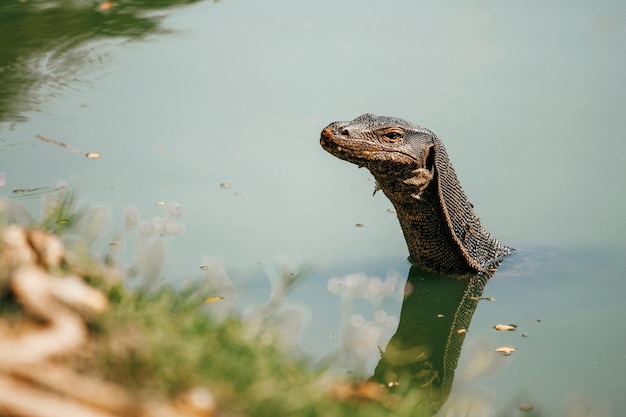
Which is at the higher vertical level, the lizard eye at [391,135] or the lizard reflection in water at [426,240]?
the lizard eye at [391,135]

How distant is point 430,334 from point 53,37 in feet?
19.7

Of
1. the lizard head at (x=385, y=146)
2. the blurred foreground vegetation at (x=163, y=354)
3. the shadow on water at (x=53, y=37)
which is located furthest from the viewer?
the shadow on water at (x=53, y=37)

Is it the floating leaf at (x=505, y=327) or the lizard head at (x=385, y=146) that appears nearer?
the floating leaf at (x=505, y=327)

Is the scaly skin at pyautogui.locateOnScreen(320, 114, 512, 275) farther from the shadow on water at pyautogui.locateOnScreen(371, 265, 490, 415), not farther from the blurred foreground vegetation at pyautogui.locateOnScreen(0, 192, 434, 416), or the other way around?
the blurred foreground vegetation at pyautogui.locateOnScreen(0, 192, 434, 416)

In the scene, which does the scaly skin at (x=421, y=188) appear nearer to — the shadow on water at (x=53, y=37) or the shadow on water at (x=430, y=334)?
the shadow on water at (x=430, y=334)

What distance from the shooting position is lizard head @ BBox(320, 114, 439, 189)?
6.34 meters

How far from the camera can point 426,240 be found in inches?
275

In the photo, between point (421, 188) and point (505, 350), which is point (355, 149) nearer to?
point (421, 188)

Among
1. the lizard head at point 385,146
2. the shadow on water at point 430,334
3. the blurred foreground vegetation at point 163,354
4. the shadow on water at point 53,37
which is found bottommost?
the shadow on water at point 430,334

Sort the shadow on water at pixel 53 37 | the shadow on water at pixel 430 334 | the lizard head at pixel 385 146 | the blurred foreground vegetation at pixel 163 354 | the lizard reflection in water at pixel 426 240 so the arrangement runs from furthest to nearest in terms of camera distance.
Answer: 1. the shadow on water at pixel 53 37
2. the lizard head at pixel 385 146
3. the lizard reflection in water at pixel 426 240
4. the shadow on water at pixel 430 334
5. the blurred foreground vegetation at pixel 163 354

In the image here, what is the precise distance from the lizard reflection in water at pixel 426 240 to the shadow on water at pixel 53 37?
399cm

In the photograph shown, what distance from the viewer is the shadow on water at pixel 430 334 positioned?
18.2 feet

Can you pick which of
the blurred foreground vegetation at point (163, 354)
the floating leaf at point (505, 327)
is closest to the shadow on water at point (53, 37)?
the floating leaf at point (505, 327)

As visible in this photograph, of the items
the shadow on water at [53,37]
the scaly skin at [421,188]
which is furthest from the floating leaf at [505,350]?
the shadow on water at [53,37]
